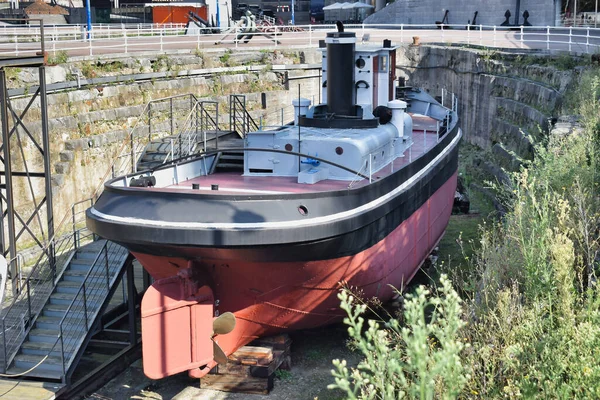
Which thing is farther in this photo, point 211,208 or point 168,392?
point 168,392

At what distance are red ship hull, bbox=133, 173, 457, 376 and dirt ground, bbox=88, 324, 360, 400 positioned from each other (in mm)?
512

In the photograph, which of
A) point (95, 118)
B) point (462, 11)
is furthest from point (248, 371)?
point (462, 11)

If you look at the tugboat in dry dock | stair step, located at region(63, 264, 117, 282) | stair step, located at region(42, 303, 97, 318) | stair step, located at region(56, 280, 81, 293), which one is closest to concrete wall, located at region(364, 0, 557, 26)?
the tugboat in dry dock

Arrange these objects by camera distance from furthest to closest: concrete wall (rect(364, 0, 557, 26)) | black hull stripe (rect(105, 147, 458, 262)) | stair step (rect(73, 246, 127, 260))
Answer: concrete wall (rect(364, 0, 557, 26)), stair step (rect(73, 246, 127, 260)), black hull stripe (rect(105, 147, 458, 262))

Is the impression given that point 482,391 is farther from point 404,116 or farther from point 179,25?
point 179,25

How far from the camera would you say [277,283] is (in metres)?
9.89

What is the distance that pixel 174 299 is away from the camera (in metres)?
9.46

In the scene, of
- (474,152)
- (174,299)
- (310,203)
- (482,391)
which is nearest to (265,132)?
(310,203)

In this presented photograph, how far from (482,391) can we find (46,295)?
7.65 meters

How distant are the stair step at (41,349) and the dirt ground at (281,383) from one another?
0.78 metres

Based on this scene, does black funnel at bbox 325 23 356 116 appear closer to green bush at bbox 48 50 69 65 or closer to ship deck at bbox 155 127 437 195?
ship deck at bbox 155 127 437 195

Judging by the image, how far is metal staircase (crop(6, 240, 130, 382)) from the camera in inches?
Answer: 385

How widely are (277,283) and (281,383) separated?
137 cm

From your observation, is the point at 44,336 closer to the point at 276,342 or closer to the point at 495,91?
the point at 276,342
